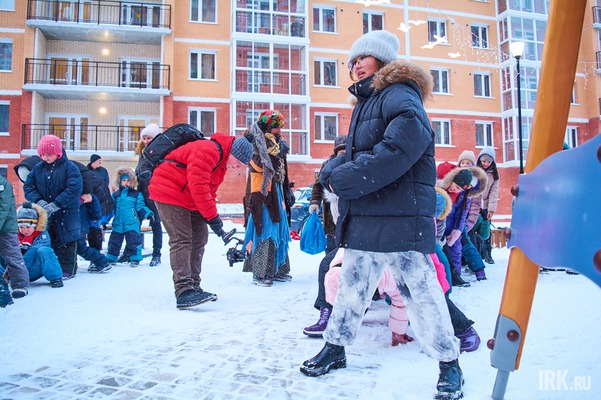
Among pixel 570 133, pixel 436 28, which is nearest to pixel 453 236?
pixel 570 133

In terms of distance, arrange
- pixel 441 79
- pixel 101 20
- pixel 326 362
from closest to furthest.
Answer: pixel 326 362
pixel 101 20
pixel 441 79

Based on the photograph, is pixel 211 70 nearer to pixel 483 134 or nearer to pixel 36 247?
pixel 483 134

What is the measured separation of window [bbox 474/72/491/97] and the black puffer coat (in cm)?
2511

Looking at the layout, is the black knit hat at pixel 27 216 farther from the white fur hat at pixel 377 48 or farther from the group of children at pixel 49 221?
the white fur hat at pixel 377 48

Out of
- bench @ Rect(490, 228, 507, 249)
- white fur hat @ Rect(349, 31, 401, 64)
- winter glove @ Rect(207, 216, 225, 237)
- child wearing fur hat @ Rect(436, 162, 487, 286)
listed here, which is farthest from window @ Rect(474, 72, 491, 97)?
white fur hat @ Rect(349, 31, 401, 64)

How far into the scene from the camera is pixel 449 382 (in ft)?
6.86

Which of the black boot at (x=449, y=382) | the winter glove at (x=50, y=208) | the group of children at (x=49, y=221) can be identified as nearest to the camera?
the black boot at (x=449, y=382)

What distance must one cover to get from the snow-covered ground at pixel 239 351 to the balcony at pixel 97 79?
58.0 feet

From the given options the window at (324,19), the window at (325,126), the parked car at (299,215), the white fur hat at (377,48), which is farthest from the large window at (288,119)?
the white fur hat at (377,48)

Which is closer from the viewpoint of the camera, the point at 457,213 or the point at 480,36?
the point at 457,213

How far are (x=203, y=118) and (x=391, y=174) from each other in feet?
67.5

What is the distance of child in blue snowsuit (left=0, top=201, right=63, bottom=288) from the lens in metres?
5.01

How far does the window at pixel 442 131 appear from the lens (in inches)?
933

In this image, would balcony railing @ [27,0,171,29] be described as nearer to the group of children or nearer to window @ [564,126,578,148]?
the group of children
